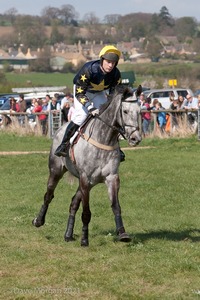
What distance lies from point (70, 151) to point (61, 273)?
267cm

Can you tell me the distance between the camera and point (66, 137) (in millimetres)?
12359

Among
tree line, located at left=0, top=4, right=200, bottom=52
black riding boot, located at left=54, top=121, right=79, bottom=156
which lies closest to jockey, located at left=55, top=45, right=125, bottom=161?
black riding boot, located at left=54, top=121, right=79, bottom=156

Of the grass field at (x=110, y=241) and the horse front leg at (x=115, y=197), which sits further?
the horse front leg at (x=115, y=197)

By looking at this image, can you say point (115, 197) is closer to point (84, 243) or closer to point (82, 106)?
point (84, 243)

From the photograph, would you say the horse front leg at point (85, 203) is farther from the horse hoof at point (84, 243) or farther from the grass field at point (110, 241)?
the grass field at point (110, 241)

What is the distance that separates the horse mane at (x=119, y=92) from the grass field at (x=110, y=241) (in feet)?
6.09

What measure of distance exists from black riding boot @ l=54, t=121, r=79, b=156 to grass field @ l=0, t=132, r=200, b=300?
110 cm

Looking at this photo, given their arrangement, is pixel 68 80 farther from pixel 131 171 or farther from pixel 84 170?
pixel 84 170

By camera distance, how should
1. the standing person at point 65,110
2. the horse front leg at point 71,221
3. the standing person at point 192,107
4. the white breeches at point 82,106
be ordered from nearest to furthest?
the white breeches at point 82,106 < the horse front leg at point 71,221 < the standing person at point 192,107 < the standing person at point 65,110

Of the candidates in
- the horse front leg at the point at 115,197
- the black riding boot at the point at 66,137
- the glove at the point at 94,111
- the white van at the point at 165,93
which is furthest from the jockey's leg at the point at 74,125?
the white van at the point at 165,93

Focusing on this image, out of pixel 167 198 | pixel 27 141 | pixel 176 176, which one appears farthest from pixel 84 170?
pixel 27 141

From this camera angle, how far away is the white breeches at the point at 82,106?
12.2m

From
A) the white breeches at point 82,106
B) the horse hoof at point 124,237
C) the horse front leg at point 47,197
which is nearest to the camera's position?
the horse hoof at point 124,237

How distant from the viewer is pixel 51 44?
500 ft
